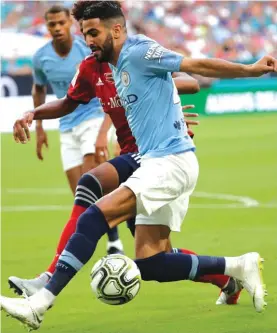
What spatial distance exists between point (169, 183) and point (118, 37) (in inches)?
42.8

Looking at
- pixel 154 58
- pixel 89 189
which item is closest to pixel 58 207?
pixel 89 189

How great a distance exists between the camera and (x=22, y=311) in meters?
6.06

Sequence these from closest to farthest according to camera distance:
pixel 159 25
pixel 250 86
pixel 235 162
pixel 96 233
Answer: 1. pixel 96 233
2. pixel 235 162
3. pixel 250 86
4. pixel 159 25

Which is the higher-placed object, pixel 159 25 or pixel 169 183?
pixel 169 183

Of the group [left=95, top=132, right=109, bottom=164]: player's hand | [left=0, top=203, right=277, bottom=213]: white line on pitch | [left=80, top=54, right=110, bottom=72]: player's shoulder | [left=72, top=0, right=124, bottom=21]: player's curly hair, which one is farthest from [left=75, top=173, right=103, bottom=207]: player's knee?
[left=0, top=203, right=277, bottom=213]: white line on pitch

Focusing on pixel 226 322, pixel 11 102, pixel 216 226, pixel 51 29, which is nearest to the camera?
pixel 226 322

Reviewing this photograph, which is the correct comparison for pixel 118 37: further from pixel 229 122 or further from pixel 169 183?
pixel 229 122

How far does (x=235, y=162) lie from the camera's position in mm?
19688

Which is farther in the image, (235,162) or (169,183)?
Answer: (235,162)

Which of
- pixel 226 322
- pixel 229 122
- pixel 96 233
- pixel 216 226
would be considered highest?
pixel 96 233

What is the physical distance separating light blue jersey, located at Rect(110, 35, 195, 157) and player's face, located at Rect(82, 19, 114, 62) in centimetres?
11

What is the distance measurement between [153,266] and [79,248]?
74 centimetres

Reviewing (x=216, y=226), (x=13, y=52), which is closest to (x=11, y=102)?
(x=13, y=52)

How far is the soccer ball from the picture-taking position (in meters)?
6.37
